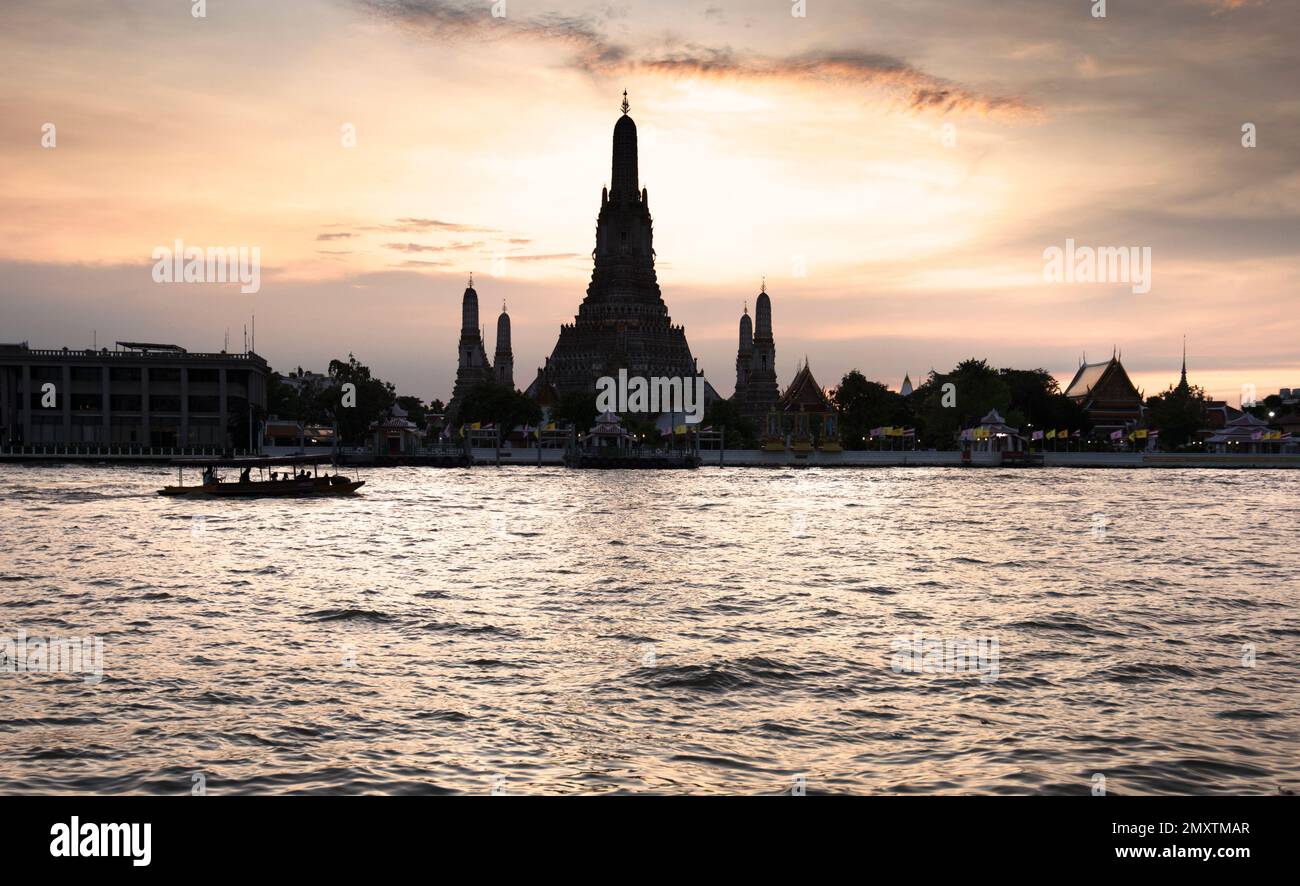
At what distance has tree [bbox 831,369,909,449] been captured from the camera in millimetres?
151375

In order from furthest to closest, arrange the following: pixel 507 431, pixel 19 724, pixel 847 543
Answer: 1. pixel 507 431
2. pixel 847 543
3. pixel 19 724

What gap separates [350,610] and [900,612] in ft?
45.7

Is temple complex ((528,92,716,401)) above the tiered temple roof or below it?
above

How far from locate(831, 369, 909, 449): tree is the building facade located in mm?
81875

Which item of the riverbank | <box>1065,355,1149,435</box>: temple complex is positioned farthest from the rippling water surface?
<box>1065,355,1149,435</box>: temple complex

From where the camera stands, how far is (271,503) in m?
67.6

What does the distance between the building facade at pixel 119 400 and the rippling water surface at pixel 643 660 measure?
83.3 m

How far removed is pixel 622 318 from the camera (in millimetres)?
190625

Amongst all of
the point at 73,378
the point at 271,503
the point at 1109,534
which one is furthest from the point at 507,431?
the point at 1109,534

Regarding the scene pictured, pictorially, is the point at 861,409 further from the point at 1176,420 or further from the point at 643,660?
the point at 643,660

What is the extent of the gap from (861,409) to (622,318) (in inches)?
2175

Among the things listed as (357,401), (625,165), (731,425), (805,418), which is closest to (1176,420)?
(805,418)

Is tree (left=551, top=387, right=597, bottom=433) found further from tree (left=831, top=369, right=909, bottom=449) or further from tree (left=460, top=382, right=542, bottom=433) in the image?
tree (left=831, top=369, right=909, bottom=449)

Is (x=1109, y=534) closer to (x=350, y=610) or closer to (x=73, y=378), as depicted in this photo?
(x=350, y=610)
